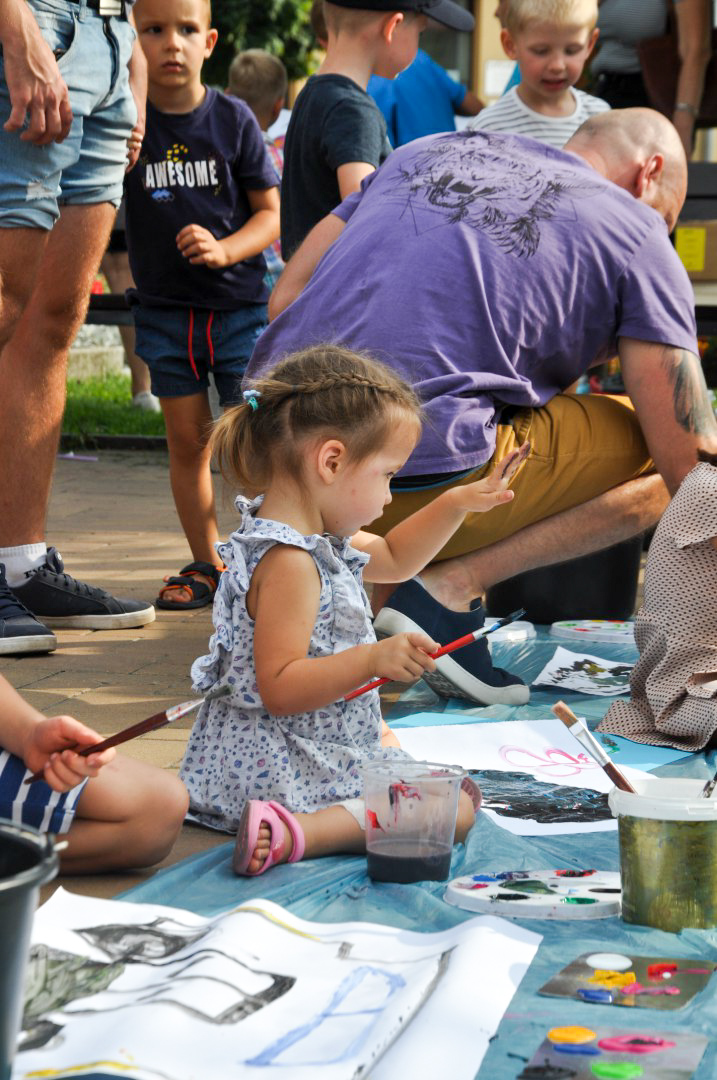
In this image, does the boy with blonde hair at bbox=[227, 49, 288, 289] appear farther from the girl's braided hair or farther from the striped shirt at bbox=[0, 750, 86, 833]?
the striped shirt at bbox=[0, 750, 86, 833]

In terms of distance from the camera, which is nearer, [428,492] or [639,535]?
[428,492]

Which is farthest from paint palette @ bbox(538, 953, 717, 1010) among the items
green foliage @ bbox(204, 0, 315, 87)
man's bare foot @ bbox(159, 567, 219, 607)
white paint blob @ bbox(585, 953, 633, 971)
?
green foliage @ bbox(204, 0, 315, 87)

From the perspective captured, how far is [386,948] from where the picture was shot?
165 centimetres

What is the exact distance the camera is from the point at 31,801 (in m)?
1.86

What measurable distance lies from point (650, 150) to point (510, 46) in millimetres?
1776

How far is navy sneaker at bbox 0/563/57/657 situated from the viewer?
3203 millimetres

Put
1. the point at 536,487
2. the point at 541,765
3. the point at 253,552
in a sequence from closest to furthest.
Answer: the point at 253,552 → the point at 541,765 → the point at 536,487

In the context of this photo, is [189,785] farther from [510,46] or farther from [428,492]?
[510,46]

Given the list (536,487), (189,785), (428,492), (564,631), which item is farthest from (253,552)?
(564,631)

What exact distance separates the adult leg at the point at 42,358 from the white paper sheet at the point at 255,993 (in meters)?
1.81

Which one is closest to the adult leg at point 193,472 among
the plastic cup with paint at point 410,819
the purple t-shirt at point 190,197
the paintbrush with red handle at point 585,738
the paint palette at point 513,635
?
the purple t-shirt at point 190,197

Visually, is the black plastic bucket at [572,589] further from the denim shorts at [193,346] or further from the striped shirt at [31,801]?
the striped shirt at [31,801]

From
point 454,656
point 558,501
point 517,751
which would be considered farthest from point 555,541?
point 517,751

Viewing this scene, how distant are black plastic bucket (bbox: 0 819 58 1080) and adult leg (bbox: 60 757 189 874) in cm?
68
